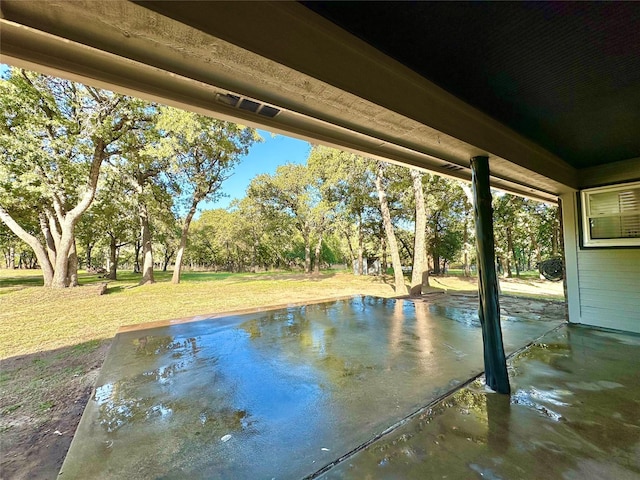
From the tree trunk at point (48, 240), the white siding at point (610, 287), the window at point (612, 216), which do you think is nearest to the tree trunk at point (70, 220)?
the tree trunk at point (48, 240)

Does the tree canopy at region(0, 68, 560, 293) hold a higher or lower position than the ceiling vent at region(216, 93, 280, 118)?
higher

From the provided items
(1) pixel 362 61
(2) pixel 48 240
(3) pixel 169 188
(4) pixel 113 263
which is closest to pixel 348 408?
(1) pixel 362 61

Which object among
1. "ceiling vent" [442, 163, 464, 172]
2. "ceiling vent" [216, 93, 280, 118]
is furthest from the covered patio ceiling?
"ceiling vent" [442, 163, 464, 172]

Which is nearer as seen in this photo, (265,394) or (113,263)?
(265,394)

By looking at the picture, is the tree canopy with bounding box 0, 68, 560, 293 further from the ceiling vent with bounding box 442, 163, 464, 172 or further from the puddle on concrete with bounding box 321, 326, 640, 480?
the puddle on concrete with bounding box 321, 326, 640, 480

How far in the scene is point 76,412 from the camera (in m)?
2.21

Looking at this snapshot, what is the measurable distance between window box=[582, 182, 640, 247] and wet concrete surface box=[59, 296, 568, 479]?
1.42m

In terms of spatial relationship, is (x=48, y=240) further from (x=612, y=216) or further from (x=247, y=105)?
(x=612, y=216)

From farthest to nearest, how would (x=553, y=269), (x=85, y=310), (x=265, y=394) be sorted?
(x=85, y=310)
(x=553, y=269)
(x=265, y=394)

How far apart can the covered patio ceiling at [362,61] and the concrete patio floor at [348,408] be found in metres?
1.96

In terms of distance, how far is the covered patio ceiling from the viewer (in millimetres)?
964

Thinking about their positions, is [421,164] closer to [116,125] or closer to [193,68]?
[193,68]

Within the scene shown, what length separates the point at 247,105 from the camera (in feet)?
4.93

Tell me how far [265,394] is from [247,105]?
84.9 inches
